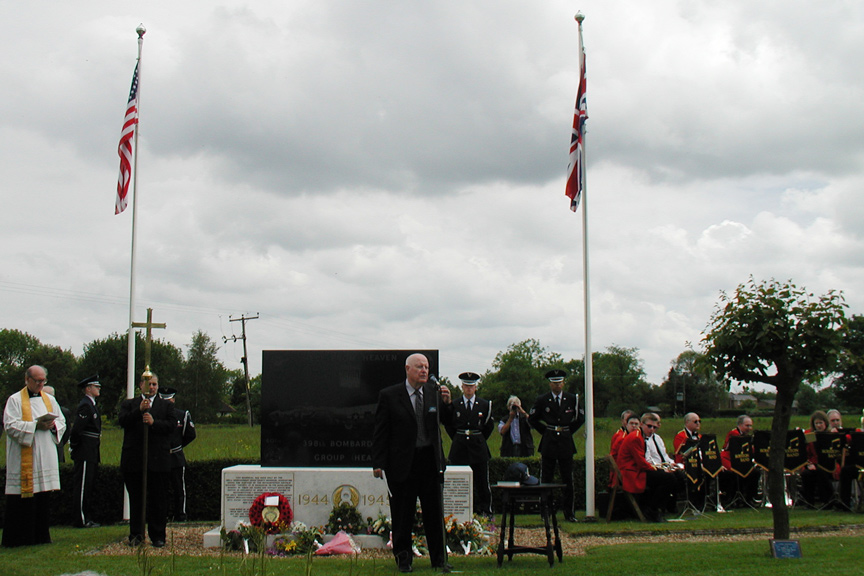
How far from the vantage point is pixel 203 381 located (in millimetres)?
73688

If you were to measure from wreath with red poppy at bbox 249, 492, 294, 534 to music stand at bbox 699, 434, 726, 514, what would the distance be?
7.46 metres

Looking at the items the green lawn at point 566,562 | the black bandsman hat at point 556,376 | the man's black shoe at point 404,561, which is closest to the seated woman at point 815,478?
the green lawn at point 566,562

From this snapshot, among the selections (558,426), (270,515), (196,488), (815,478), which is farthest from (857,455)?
(196,488)

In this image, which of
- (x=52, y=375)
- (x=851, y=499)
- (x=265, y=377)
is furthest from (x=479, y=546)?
(x=52, y=375)

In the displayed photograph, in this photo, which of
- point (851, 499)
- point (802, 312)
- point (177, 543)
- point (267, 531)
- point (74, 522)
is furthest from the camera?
point (851, 499)

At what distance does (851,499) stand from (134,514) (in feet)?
38.2

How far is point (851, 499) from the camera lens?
13.8 metres

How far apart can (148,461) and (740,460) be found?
10185 millimetres

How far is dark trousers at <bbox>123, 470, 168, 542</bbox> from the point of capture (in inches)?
398

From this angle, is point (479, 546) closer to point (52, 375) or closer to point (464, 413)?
point (464, 413)

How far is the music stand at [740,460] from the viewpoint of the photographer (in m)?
14.5

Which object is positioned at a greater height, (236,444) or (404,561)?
(404,561)

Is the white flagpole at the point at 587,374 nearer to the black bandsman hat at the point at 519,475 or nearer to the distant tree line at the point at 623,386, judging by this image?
the black bandsman hat at the point at 519,475

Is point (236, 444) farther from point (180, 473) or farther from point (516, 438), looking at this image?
point (180, 473)
